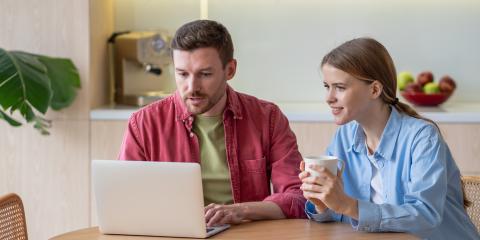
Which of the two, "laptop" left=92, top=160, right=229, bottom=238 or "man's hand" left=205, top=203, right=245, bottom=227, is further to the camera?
"man's hand" left=205, top=203, right=245, bottom=227

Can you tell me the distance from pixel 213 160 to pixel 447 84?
6.01ft

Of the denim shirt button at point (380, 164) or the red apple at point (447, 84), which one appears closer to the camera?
the denim shirt button at point (380, 164)

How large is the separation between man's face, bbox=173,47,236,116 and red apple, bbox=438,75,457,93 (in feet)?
5.98

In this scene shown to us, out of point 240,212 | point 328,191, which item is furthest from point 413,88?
point 328,191

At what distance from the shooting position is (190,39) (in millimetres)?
2449

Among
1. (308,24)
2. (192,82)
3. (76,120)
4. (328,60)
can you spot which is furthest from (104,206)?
(308,24)

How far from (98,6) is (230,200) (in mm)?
1838

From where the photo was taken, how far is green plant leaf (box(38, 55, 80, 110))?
3860mm

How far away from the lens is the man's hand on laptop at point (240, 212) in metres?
2.24

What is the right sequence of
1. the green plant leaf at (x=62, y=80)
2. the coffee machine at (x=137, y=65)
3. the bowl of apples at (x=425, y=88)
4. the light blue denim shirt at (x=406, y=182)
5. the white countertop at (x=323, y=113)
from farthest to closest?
the coffee machine at (x=137, y=65), the bowl of apples at (x=425, y=88), the green plant leaf at (x=62, y=80), the white countertop at (x=323, y=113), the light blue denim shirt at (x=406, y=182)

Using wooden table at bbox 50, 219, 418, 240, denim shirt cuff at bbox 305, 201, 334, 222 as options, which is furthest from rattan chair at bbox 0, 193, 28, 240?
denim shirt cuff at bbox 305, 201, 334, 222

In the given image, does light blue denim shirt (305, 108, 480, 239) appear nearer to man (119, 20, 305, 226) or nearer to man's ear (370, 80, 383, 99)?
man's ear (370, 80, 383, 99)

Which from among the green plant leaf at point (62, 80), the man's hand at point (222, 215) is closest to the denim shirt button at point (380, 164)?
the man's hand at point (222, 215)

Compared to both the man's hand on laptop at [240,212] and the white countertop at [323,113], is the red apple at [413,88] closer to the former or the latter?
the white countertop at [323,113]
